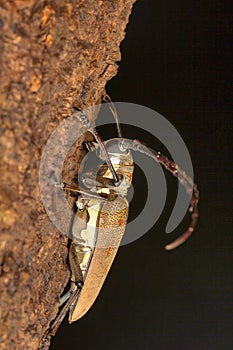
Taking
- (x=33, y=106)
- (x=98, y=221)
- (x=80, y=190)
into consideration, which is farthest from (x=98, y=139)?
(x=33, y=106)

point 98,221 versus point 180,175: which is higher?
point 180,175

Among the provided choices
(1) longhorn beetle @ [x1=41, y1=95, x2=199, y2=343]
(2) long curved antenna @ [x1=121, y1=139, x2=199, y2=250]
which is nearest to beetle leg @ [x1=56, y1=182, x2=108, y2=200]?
(1) longhorn beetle @ [x1=41, y1=95, x2=199, y2=343]

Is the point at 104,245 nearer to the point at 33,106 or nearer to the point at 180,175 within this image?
the point at 180,175

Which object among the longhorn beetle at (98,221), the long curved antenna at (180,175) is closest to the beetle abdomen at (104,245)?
the longhorn beetle at (98,221)

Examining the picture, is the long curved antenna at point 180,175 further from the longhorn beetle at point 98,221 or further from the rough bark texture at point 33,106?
the rough bark texture at point 33,106

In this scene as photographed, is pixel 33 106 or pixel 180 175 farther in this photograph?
pixel 180 175

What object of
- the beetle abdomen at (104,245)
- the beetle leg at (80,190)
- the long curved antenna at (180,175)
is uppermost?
the long curved antenna at (180,175)
